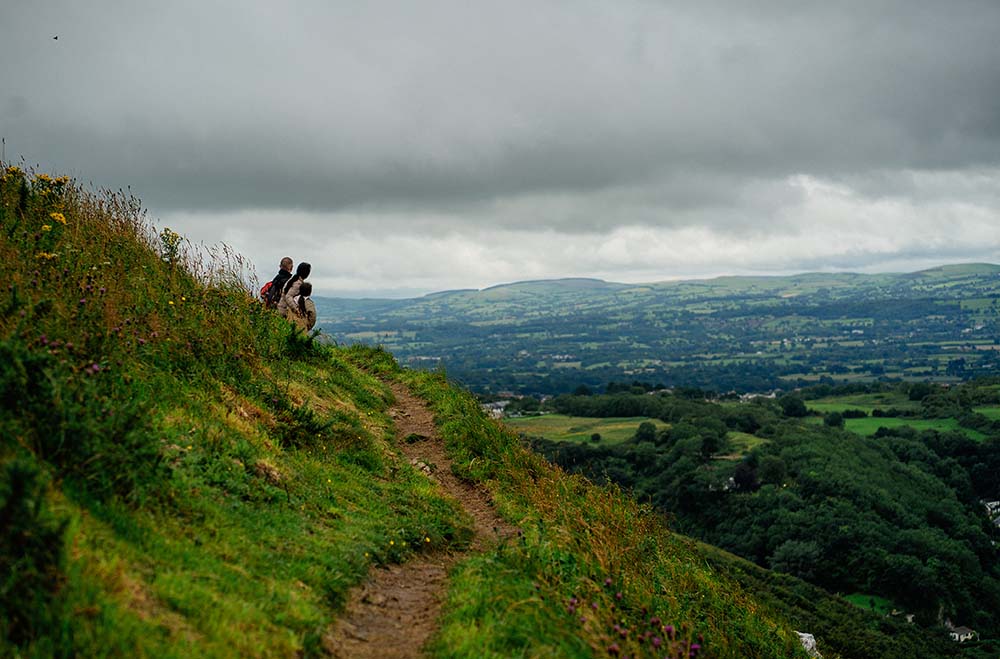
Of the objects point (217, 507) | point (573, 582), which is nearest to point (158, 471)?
point (217, 507)

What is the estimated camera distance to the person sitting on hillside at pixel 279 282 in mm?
16188

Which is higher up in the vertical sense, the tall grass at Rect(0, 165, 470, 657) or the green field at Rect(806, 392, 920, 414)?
the tall grass at Rect(0, 165, 470, 657)

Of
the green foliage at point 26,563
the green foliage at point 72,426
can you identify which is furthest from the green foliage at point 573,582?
the green foliage at point 72,426

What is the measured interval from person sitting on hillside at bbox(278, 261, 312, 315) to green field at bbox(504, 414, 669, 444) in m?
100

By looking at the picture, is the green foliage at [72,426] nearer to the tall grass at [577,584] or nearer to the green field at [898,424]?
the tall grass at [577,584]

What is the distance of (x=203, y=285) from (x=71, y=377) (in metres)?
6.98

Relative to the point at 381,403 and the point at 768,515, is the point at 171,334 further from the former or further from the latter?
the point at 768,515

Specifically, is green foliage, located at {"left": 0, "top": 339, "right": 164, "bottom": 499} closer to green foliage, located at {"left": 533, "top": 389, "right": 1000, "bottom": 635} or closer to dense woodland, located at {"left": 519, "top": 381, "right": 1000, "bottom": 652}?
dense woodland, located at {"left": 519, "top": 381, "right": 1000, "bottom": 652}

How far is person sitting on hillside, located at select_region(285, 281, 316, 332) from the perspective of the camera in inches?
635

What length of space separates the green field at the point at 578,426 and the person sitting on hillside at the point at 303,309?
9964 centimetres

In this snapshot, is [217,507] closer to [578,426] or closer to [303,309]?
[303,309]

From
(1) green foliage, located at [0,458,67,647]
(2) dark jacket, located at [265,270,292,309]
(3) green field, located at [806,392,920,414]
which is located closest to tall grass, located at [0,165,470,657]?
(1) green foliage, located at [0,458,67,647]

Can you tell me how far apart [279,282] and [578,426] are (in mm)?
121261

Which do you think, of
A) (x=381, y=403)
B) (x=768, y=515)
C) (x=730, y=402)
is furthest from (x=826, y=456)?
(x=381, y=403)
